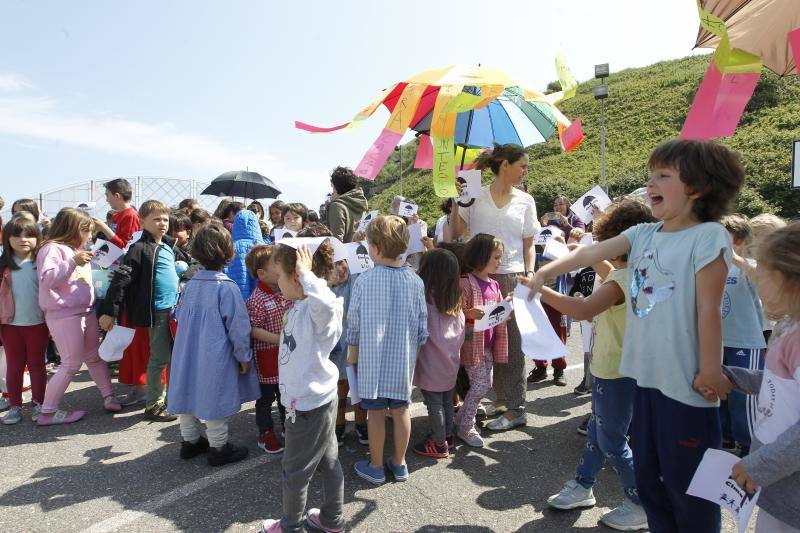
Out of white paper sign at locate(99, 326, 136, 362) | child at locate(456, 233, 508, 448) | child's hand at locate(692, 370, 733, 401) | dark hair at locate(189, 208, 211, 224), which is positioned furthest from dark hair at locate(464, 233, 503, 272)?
dark hair at locate(189, 208, 211, 224)

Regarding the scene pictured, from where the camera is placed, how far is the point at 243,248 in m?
5.14

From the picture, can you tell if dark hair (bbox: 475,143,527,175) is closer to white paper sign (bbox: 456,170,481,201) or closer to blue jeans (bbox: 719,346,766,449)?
white paper sign (bbox: 456,170,481,201)

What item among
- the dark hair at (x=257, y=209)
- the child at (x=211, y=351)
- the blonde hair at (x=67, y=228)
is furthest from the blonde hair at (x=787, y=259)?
the dark hair at (x=257, y=209)

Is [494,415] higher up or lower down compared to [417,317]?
lower down

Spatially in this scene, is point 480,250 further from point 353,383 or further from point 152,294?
point 152,294

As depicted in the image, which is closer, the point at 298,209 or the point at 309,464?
the point at 309,464

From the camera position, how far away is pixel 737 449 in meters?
3.71

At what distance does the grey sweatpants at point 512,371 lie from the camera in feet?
13.4

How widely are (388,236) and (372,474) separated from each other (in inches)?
57.6

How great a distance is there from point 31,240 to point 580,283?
15.9 ft

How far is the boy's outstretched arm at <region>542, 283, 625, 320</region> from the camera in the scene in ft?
7.48

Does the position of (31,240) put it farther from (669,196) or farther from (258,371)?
(669,196)

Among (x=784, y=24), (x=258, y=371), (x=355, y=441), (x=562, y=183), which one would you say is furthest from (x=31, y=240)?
(x=562, y=183)

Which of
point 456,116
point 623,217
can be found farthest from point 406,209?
point 623,217
